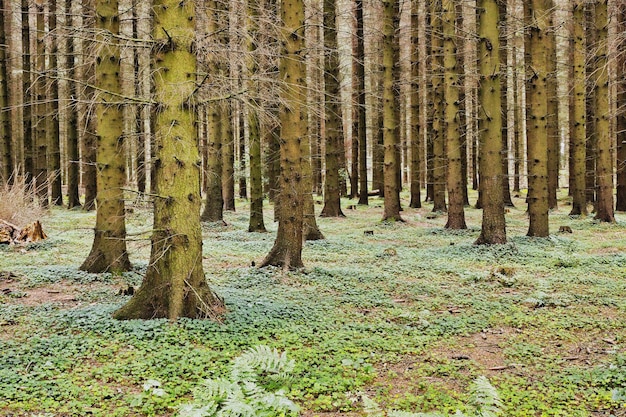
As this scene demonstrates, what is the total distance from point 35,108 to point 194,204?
15293 millimetres

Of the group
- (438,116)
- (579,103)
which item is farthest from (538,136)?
(438,116)

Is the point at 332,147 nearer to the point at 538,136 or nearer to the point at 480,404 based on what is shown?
the point at 538,136

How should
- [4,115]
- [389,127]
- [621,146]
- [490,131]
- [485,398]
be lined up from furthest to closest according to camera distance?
[4,115] → [621,146] → [389,127] → [490,131] → [485,398]

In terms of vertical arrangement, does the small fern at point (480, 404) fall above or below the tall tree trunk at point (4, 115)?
below

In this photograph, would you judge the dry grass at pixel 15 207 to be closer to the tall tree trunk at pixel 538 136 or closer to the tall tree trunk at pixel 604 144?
the tall tree trunk at pixel 538 136

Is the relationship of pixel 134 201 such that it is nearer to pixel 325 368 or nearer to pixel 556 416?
pixel 325 368

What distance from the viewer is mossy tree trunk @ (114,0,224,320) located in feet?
18.6

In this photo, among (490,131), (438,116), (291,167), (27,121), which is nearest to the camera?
(291,167)

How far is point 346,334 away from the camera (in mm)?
5691

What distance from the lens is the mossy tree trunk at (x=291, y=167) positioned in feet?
28.1

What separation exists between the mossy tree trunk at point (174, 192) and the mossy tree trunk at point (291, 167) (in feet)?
9.45

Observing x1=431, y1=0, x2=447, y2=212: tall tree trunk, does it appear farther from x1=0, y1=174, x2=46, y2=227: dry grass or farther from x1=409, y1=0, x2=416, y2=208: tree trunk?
x1=0, y1=174, x2=46, y2=227: dry grass

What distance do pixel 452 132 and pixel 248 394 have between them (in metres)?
12.1

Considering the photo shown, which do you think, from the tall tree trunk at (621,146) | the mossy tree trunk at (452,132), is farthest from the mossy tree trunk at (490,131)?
the tall tree trunk at (621,146)
